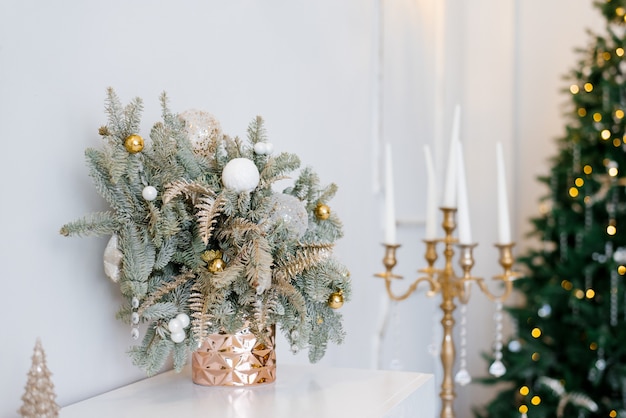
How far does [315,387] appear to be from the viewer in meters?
1.03

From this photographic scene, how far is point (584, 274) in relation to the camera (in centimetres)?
264

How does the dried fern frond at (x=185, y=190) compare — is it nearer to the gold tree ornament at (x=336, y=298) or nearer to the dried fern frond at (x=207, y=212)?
the dried fern frond at (x=207, y=212)

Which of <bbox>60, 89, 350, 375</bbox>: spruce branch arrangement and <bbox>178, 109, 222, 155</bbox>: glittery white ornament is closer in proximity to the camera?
<bbox>60, 89, 350, 375</bbox>: spruce branch arrangement

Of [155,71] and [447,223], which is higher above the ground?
[155,71]

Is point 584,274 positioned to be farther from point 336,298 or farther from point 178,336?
point 178,336

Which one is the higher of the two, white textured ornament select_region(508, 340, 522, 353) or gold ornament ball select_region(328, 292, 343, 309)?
gold ornament ball select_region(328, 292, 343, 309)

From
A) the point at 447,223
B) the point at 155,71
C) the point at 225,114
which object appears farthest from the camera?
the point at 447,223

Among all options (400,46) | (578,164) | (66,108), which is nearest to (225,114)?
(66,108)

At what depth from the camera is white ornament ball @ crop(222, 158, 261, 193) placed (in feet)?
3.03

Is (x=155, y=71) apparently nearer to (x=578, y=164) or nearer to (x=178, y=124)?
(x=178, y=124)

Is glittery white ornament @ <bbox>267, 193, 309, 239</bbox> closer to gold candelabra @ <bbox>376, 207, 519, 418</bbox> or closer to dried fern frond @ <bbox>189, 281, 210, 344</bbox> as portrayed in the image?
dried fern frond @ <bbox>189, 281, 210, 344</bbox>

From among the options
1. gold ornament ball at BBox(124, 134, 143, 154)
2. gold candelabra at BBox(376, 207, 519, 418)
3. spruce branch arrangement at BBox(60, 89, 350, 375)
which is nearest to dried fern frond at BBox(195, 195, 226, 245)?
spruce branch arrangement at BBox(60, 89, 350, 375)

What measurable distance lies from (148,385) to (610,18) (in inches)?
94.3

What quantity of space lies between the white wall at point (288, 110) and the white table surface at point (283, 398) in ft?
0.27
